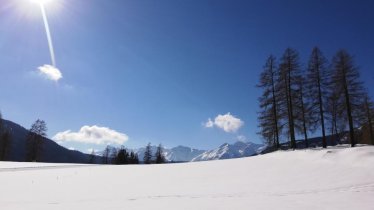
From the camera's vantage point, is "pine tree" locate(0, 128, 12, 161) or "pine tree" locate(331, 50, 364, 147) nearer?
"pine tree" locate(331, 50, 364, 147)

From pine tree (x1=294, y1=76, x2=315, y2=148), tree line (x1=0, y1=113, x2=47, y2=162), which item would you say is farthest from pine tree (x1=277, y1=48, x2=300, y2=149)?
→ tree line (x1=0, y1=113, x2=47, y2=162)

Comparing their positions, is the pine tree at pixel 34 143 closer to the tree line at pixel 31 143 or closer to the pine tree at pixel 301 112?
the tree line at pixel 31 143

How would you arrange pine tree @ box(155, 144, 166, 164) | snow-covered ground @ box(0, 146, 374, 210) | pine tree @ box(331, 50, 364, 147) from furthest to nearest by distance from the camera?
1. pine tree @ box(155, 144, 166, 164)
2. pine tree @ box(331, 50, 364, 147)
3. snow-covered ground @ box(0, 146, 374, 210)

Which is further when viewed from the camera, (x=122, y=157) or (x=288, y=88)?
(x=122, y=157)

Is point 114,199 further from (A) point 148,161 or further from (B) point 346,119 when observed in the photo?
(A) point 148,161

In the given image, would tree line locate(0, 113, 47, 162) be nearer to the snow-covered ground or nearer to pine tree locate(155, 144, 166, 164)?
pine tree locate(155, 144, 166, 164)

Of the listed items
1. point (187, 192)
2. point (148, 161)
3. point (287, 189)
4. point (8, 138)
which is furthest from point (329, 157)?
point (148, 161)

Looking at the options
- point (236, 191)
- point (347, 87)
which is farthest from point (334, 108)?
point (236, 191)

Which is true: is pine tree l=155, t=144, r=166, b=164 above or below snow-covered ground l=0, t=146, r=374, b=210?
above

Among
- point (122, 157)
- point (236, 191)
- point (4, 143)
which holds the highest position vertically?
point (4, 143)

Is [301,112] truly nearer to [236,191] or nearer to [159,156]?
[236,191]

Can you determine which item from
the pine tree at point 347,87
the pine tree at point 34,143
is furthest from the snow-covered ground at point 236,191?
the pine tree at point 34,143

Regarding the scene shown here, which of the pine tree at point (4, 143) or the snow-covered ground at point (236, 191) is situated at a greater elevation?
the pine tree at point (4, 143)

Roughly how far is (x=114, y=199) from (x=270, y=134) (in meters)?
29.2
